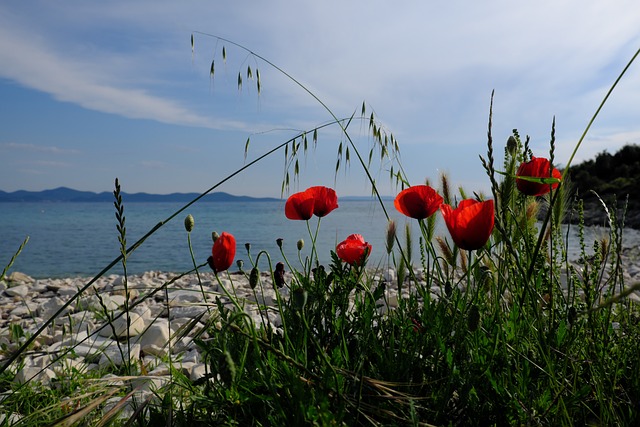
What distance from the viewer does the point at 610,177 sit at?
25672mm

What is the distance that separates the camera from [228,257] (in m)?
1.52

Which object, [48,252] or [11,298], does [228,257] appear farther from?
[48,252]

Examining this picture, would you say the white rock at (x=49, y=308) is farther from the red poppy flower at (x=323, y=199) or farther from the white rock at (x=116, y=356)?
the red poppy flower at (x=323, y=199)

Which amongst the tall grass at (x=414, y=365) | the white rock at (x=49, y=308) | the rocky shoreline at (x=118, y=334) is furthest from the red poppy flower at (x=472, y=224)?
the white rock at (x=49, y=308)

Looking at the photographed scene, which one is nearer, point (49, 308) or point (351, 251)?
point (351, 251)

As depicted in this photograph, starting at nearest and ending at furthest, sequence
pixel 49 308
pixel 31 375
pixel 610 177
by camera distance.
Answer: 1. pixel 31 375
2. pixel 49 308
3. pixel 610 177

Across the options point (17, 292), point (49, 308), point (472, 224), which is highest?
point (472, 224)

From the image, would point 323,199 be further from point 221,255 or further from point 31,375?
point 31,375

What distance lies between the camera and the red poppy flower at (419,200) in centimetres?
158

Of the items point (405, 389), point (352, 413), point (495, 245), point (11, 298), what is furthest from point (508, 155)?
point (11, 298)

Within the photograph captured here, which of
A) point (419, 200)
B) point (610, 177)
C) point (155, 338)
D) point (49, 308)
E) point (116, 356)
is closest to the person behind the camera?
point (419, 200)

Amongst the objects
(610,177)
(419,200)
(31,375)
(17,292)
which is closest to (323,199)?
(419,200)

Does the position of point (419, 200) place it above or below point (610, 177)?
below

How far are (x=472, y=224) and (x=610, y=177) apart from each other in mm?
28107
